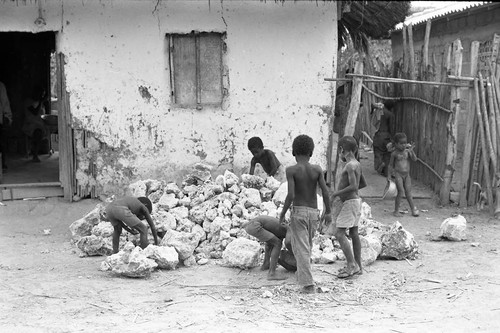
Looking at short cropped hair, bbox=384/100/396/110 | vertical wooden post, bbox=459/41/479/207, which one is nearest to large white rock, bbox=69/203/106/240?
vertical wooden post, bbox=459/41/479/207

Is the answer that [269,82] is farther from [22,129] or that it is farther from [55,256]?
[22,129]

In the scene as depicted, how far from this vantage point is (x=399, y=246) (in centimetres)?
659

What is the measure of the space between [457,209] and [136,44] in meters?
4.96

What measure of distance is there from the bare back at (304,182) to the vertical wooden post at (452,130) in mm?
3994

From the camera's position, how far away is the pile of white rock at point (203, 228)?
6.28 m

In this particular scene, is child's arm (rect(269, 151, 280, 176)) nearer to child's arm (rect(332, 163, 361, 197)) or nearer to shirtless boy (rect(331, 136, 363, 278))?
shirtless boy (rect(331, 136, 363, 278))

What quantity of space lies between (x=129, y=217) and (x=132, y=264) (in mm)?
626

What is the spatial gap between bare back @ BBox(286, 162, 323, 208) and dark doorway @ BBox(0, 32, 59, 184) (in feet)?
24.7

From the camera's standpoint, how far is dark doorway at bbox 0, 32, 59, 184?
1258 cm

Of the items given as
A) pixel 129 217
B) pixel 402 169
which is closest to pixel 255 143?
pixel 402 169

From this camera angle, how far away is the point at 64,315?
5.03 meters

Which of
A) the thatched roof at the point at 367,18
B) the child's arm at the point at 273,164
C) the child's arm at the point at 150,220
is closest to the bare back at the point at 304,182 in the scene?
the child's arm at the point at 150,220

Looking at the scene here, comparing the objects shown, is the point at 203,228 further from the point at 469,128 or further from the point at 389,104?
the point at 389,104

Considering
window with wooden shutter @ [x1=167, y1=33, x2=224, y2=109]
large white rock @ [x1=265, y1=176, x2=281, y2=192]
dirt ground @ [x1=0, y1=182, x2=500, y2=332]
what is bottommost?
dirt ground @ [x1=0, y1=182, x2=500, y2=332]
